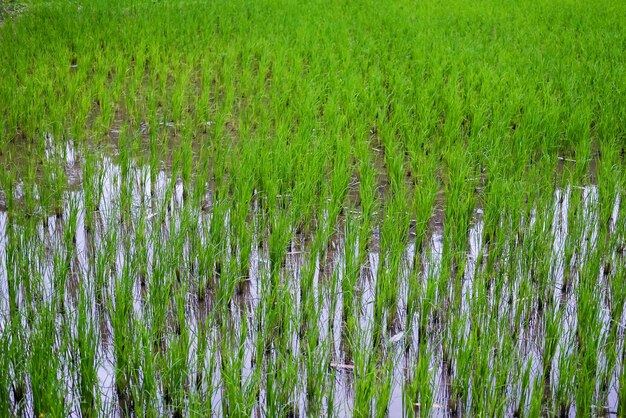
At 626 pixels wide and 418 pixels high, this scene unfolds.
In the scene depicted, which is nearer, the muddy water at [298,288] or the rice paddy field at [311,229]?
the rice paddy field at [311,229]

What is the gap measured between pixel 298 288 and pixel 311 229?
0.68 metres

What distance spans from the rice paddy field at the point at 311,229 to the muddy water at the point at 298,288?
0.01 meters

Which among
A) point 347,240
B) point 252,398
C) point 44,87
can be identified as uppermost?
point 44,87

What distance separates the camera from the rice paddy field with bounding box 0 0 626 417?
2.63 metres

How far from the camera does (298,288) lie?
3.44 metres

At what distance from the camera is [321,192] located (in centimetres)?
438

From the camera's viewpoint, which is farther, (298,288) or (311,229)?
(311,229)

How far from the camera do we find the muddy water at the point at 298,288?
273 cm

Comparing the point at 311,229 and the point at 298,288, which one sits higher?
the point at 311,229

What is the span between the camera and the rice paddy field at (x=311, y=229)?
263 cm

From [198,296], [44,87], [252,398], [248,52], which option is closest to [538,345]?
[252,398]

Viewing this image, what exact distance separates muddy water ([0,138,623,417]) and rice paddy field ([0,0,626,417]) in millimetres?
14

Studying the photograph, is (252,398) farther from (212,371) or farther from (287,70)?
(287,70)

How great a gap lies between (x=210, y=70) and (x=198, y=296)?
3911 millimetres
